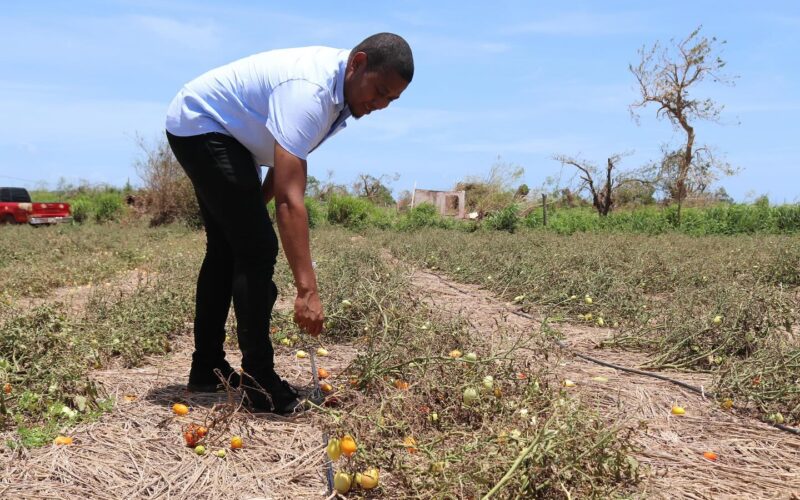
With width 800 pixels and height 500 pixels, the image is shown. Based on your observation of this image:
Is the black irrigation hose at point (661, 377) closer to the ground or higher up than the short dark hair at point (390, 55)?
closer to the ground

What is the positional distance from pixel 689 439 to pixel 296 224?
185 centimetres

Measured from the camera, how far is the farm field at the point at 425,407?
2.26 m

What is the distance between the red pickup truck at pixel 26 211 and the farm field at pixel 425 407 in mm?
17154

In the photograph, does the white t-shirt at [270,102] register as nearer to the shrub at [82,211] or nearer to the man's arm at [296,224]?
the man's arm at [296,224]

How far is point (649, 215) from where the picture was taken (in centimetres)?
1878

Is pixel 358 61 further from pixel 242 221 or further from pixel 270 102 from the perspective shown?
pixel 242 221

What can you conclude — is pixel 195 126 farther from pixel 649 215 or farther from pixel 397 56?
pixel 649 215

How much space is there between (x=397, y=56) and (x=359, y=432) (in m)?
1.34

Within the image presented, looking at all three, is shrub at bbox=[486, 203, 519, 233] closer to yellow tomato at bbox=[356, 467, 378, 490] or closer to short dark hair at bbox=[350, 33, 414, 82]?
short dark hair at bbox=[350, 33, 414, 82]

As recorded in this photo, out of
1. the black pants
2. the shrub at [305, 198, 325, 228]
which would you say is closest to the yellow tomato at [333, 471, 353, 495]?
the black pants

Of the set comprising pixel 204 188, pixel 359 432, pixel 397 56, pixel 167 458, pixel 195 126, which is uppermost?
pixel 397 56

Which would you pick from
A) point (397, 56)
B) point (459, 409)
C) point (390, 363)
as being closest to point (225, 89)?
point (397, 56)

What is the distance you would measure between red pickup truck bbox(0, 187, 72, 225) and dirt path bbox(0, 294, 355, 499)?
64.0ft

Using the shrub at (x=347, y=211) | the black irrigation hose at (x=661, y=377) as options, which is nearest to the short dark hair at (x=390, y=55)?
the black irrigation hose at (x=661, y=377)
